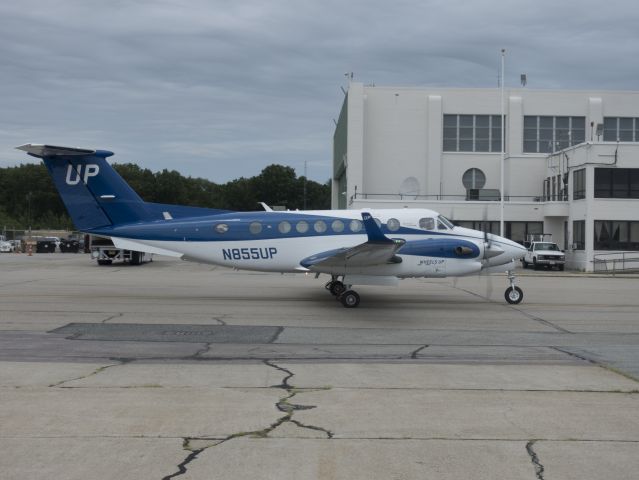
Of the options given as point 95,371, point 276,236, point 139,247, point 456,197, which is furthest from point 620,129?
point 95,371

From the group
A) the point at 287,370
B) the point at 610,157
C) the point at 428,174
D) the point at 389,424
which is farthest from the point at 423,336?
the point at 428,174

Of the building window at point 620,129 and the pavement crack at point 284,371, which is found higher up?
the building window at point 620,129

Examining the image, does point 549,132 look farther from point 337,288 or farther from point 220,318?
point 220,318

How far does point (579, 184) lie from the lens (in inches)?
1775

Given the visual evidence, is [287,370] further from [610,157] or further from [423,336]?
[610,157]

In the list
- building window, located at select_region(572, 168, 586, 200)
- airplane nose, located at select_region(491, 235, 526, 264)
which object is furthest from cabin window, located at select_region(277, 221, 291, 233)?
building window, located at select_region(572, 168, 586, 200)

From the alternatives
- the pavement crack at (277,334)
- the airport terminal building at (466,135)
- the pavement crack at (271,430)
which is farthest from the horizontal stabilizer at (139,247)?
the airport terminal building at (466,135)

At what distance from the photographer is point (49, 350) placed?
12039 millimetres

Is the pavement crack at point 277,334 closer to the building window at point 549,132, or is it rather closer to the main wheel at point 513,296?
the main wheel at point 513,296

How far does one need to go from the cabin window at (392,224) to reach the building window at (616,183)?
27660mm

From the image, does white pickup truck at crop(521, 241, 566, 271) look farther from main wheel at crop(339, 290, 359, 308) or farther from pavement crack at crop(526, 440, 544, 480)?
pavement crack at crop(526, 440, 544, 480)

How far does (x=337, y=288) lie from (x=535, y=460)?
588 inches

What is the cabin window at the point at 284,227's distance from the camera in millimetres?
20219

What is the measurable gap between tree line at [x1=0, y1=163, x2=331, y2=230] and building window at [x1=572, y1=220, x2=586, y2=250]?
55.5 metres
